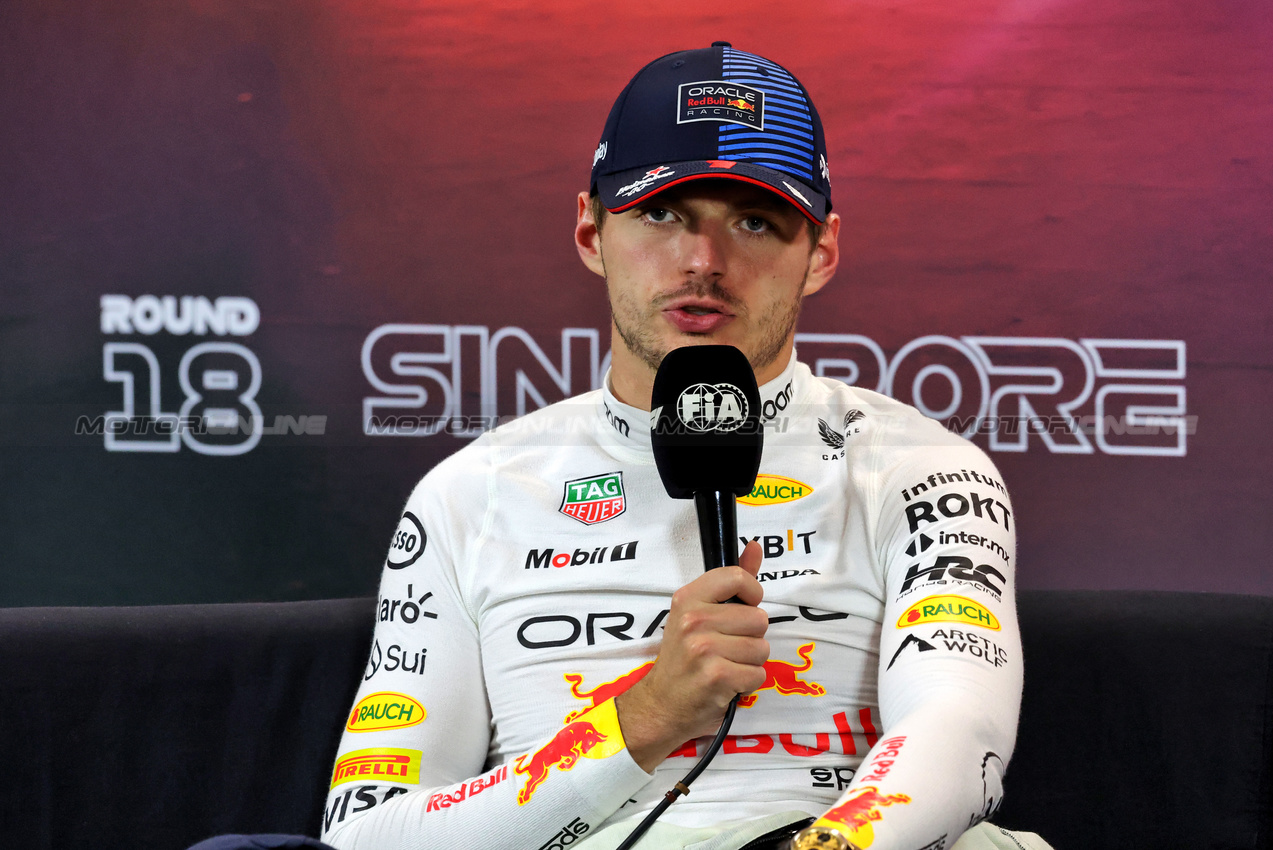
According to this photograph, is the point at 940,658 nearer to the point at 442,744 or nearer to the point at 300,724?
the point at 442,744

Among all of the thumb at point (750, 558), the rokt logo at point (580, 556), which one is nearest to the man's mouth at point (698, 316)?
the rokt logo at point (580, 556)

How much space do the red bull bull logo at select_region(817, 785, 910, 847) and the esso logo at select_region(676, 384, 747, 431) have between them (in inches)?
12.2

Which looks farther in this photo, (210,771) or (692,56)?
(210,771)

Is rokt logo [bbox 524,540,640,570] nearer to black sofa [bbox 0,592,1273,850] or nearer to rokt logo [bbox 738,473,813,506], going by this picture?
rokt logo [bbox 738,473,813,506]

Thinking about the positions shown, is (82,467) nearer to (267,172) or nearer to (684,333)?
(267,172)

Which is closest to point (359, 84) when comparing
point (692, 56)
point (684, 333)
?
point (692, 56)

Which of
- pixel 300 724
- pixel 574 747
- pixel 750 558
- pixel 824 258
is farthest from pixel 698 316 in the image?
pixel 300 724

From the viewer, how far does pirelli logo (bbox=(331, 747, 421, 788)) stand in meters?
1.08

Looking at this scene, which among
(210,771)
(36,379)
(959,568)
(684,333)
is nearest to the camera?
(959,568)

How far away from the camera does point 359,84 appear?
6.37ft

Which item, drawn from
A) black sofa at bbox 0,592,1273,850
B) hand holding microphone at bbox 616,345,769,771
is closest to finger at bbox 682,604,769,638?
hand holding microphone at bbox 616,345,769,771

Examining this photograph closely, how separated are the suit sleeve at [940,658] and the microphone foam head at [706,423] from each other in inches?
9.3

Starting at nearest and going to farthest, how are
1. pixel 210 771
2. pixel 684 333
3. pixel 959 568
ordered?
pixel 959 568 → pixel 684 333 → pixel 210 771

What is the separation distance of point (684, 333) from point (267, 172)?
1090 mm
